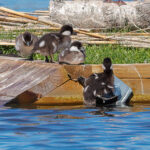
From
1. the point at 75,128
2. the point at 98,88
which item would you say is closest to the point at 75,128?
the point at 75,128

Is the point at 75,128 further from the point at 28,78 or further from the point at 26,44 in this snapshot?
the point at 26,44

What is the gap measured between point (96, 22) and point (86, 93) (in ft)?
22.6

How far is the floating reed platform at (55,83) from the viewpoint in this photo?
10469 millimetres

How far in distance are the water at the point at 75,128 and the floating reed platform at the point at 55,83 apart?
282 millimetres

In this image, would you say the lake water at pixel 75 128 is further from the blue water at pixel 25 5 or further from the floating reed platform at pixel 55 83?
the blue water at pixel 25 5

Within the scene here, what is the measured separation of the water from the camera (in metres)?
7.95

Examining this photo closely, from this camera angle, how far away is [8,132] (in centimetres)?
864

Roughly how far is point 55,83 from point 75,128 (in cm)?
177

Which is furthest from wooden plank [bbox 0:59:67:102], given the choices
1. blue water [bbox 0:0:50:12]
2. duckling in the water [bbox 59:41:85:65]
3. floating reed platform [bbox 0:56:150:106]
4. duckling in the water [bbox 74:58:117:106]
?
blue water [bbox 0:0:50:12]

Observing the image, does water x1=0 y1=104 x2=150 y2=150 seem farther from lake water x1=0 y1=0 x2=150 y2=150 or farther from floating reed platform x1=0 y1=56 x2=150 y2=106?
floating reed platform x1=0 y1=56 x2=150 y2=106

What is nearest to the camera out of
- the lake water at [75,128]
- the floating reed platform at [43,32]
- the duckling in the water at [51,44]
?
the lake water at [75,128]

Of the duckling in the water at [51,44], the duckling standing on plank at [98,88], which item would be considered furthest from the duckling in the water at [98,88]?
the duckling in the water at [51,44]

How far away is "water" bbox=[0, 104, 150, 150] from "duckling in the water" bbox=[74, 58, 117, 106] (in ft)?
0.63

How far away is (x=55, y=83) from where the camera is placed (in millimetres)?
10484
